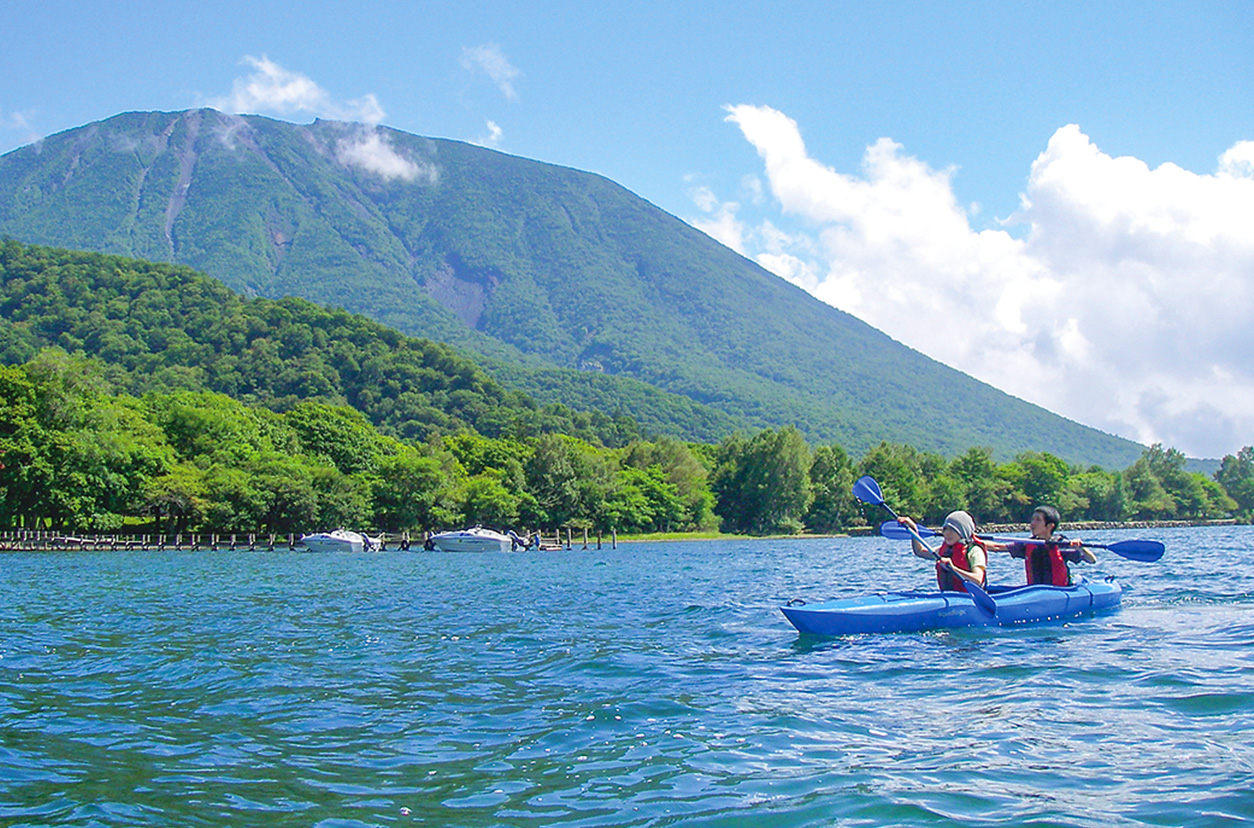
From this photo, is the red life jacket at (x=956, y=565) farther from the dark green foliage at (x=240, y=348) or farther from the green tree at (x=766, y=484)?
the dark green foliage at (x=240, y=348)

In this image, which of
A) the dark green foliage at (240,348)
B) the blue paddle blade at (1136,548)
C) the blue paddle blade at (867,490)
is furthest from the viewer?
the dark green foliage at (240,348)

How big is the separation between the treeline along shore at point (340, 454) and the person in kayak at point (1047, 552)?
62.6m

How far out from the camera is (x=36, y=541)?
195ft

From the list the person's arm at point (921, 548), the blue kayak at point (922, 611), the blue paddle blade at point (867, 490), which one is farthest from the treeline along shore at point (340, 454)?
the person's arm at point (921, 548)

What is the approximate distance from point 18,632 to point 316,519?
58450mm

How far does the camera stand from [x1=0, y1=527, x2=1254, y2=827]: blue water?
22.1 feet

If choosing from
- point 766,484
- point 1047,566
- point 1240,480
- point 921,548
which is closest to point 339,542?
point 766,484

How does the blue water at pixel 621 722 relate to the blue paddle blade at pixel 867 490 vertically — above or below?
below

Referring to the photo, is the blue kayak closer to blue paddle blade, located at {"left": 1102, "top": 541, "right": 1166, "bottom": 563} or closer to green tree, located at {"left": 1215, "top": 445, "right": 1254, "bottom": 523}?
blue paddle blade, located at {"left": 1102, "top": 541, "right": 1166, "bottom": 563}

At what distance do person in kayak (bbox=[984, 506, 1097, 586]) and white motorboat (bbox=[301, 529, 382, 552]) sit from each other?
55745mm

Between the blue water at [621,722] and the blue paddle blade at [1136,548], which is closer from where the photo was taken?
the blue water at [621,722]

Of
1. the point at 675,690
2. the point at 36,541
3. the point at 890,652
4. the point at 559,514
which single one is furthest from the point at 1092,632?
the point at 559,514

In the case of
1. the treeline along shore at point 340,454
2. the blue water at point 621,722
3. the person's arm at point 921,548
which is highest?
the treeline along shore at point 340,454

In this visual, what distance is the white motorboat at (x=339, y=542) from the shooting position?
66000mm
